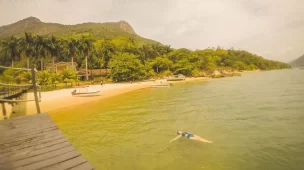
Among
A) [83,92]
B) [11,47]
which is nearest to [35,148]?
[83,92]

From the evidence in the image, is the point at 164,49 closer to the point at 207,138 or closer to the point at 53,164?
the point at 207,138

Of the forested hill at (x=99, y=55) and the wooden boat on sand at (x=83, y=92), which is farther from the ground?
the forested hill at (x=99, y=55)

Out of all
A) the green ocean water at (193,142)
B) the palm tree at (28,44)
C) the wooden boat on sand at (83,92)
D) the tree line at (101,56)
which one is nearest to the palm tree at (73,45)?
the tree line at (101,56)

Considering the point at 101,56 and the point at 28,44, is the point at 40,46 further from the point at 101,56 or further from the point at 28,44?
the point at 101,56

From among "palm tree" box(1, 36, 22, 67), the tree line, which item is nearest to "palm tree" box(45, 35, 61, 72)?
the tree line

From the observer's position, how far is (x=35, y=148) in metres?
5.39

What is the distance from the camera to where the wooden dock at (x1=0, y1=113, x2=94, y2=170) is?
14.7ft

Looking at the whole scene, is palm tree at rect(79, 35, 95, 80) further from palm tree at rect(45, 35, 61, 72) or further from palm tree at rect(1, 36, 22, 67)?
palm tree at rect(1, 36, 22, 67)

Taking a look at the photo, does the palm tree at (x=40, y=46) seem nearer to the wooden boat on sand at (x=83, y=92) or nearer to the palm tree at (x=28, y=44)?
the palm tree at (x=28, y=44)

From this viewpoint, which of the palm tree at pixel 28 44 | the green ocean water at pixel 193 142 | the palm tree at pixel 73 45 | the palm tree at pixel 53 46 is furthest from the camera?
the palm tree at pixel 73 45

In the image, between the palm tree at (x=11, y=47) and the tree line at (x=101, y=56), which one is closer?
the tree line at (x=101, y=56)

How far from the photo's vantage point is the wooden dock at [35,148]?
4477 millimetres

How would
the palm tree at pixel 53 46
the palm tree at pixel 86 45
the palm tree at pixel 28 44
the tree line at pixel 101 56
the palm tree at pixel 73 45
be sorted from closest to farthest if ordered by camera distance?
1. the palm tree at pixel 28 44
2. the tree line at pixel 101 56
3. the palm tree at pixel 53 46
4. the palm tree at pixel 73 45
5. the palm tree at pixel 86 45

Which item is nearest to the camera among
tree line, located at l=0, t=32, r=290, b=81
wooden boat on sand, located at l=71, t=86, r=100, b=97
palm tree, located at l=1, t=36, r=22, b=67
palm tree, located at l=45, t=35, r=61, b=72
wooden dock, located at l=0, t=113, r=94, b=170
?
wooden dock, located at l=0, t=113, r=94, b=170
